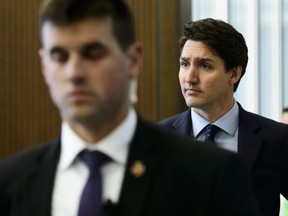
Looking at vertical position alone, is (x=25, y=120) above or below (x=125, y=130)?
below

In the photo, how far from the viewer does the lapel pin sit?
60.0 inches

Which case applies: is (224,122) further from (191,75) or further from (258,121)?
(191,75)

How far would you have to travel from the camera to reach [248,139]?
9.78ft

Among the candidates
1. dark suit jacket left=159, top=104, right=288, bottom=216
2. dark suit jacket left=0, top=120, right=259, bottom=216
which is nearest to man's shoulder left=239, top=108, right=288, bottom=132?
dark suit jacket left=159, top=104, right=288, bottom=216

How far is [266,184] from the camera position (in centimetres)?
286

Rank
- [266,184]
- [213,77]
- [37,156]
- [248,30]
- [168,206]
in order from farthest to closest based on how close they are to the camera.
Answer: [248,30], [213,77], [266,184], [37,156], [168,206]

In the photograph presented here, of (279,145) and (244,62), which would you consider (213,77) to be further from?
(279,145)

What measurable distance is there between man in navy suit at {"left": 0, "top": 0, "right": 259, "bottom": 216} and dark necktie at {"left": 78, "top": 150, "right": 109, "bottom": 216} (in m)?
0.01

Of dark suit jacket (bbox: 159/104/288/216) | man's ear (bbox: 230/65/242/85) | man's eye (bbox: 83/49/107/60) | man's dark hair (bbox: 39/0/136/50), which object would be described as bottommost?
dark suit jacket (bbox: 159/104/288/216)

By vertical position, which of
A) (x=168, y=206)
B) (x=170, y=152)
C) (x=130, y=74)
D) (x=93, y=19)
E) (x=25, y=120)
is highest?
(x=93, y=19)

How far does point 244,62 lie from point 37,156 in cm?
194

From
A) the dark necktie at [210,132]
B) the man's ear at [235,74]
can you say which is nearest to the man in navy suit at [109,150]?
the dark necktie at [210,132]

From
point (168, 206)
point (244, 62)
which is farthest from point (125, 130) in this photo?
point (244, 62)

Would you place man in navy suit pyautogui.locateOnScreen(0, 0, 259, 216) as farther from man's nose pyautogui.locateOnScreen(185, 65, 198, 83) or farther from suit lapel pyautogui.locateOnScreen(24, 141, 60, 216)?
man's nose pyautogui.locateOnScreen(185, 65, 198, 83)
